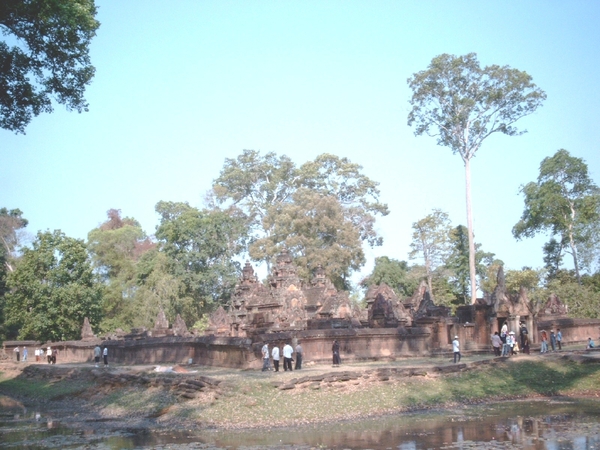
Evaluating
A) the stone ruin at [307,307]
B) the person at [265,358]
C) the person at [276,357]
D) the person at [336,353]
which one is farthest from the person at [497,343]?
the person at [265,358]

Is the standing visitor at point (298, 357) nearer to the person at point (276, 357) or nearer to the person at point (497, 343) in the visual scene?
the person at point (276, 357)

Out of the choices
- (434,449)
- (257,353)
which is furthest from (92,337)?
(434,449)

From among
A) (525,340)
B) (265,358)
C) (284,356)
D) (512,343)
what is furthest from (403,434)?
(525,340)

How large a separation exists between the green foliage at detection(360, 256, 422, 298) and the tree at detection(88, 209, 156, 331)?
2297 cm

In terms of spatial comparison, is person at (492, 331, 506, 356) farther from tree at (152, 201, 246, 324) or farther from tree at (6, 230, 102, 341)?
tree at (152, 201, 246, 324)

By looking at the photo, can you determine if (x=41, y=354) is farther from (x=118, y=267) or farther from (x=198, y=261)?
(x=118, y=267)

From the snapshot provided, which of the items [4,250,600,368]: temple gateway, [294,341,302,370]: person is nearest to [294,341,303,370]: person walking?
[294,341,302,370]: person

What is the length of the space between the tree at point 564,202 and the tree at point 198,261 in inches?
1016

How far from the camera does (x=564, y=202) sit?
155 feet

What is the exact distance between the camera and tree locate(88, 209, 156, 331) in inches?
2213

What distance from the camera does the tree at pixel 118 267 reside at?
5622 centimetres

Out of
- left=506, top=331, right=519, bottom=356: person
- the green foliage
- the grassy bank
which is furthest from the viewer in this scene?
the green foliage

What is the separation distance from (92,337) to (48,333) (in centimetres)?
433

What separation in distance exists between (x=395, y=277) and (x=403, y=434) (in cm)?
5013
